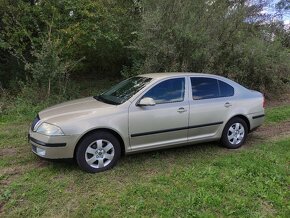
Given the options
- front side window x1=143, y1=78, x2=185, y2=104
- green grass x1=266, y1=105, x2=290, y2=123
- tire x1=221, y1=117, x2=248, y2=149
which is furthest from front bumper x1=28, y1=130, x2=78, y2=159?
green grass x1=266, y1=105, x2=290, y2=123

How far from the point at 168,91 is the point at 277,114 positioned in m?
4.69

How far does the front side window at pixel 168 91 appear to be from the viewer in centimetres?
568

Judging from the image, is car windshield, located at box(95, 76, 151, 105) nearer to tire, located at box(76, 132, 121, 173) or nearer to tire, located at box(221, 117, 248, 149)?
tire, located at box(76, 132, 121, 173)

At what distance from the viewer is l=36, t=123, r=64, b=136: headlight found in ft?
16.3

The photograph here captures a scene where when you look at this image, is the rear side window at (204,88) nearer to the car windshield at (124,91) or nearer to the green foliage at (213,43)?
the car windshield at (124,91)

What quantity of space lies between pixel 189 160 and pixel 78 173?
6.14ft

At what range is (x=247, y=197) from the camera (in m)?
4.47

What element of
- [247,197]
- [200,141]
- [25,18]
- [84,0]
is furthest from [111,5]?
[247,197]

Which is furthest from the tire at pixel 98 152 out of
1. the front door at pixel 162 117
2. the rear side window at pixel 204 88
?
the rear side window at pixel 204 88

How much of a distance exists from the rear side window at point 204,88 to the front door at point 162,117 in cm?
20

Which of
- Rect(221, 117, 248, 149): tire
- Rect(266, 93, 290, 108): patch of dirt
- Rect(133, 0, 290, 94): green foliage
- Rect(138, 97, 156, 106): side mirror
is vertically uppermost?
Rect(133, 0, 290, 94): green foliage

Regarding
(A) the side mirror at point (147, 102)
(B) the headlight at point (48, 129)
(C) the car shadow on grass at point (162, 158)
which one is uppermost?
(A) the side mirror at point (147, 102)

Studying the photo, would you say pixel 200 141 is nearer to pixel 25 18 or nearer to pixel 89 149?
pixel 89 149

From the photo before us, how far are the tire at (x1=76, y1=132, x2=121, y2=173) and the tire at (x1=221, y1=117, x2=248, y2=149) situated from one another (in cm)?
219
